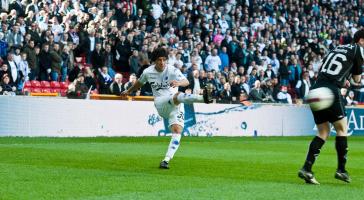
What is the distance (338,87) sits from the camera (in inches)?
490

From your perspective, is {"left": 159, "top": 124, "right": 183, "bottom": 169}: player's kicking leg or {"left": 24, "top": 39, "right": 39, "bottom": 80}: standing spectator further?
{"left": 24, "top": 39, "right": 39, "bottom": 80}: standing spectator

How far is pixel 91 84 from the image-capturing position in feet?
90.2

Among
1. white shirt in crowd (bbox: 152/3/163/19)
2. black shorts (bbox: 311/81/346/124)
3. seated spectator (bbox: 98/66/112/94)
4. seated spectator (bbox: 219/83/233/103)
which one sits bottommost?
seated spectator (bbox: 219/83/233/103)

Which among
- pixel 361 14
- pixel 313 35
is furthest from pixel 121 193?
pixel 361 14

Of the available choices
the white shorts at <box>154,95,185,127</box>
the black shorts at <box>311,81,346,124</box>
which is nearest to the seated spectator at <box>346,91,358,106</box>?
the white shorts at <box>154,95,185,127</box>

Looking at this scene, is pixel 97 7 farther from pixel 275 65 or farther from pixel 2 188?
pixel 2 188

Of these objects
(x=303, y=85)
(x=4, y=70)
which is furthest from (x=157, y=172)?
(x=303, y=85)

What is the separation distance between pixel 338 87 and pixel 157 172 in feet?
11.2

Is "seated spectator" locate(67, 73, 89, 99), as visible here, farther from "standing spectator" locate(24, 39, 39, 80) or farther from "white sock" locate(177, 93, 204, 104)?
"white sock" locate(177, 93, 204, 104)

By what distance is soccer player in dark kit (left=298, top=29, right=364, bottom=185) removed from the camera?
40.5 ft

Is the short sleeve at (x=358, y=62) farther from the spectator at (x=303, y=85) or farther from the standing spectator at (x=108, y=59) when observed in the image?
the spectator at (x=303, y=85)

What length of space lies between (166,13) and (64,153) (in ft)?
57.5

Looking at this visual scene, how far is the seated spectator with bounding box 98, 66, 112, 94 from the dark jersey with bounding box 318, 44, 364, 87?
52.3 feet

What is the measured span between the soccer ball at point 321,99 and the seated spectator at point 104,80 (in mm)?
16135
